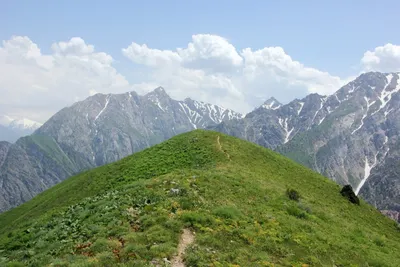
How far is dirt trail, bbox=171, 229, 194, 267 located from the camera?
19953 mm

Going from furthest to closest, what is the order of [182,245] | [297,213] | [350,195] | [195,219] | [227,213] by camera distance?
[350,195], [297,213], [227,213], [195,219], [182,245]

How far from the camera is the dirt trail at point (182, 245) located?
65.5 feet

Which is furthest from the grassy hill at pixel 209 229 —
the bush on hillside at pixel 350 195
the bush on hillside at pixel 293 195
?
the bush on hillside at pixel 350 195

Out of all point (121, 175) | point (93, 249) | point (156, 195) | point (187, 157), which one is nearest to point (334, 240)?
point (156, 195)

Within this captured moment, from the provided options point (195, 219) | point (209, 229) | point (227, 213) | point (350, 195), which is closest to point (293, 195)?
point (227, 213)

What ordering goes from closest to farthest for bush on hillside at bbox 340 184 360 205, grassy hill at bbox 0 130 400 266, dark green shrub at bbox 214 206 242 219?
grassy hill at bbox 0 130 400 266
dark green shrub at bbox 214 206 242 219
bush on hillside at bbox 340 184 360 205

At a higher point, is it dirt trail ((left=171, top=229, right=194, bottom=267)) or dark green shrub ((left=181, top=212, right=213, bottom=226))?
dark green shrub ((left=181, top=212, right=213, bottom=226))

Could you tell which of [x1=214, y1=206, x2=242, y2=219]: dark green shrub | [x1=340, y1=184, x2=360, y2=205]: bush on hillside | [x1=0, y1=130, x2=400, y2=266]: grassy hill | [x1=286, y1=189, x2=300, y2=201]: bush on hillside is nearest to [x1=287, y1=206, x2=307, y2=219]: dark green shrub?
[x1=0, y1=130, x2=400, y2=266]: grassy hill

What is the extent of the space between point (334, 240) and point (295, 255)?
6.85 metres

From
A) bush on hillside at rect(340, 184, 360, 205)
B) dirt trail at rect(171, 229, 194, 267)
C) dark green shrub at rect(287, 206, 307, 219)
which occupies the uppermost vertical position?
bush on hillside at rect(340, 184, 360, 205)

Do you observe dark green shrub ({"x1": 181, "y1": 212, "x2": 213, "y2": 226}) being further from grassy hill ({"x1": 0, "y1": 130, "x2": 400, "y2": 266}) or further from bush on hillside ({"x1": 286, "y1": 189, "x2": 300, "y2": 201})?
bush on hillside ({"x1": 286, "y1": 189, "x2": 300, "y2": 201})

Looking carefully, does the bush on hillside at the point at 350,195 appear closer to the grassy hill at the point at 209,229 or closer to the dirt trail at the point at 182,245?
the grassy hill at the point at 209,229

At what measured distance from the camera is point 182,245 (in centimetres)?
2228

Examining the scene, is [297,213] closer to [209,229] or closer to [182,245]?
[209,229]
